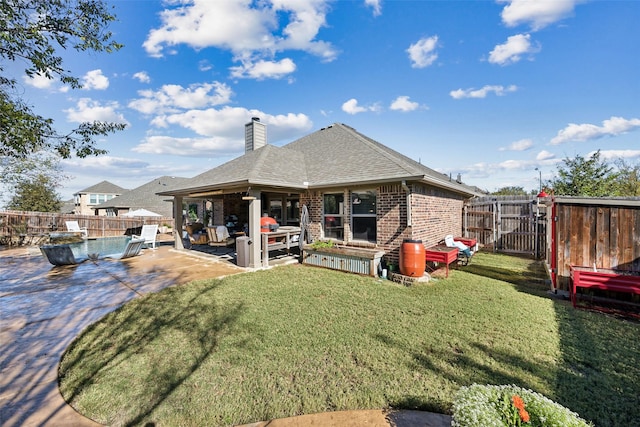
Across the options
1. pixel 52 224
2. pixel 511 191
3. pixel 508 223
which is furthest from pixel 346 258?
pixel 511 191

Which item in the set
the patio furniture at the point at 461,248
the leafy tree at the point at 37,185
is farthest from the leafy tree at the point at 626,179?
the leafy tree at the point at 37,185

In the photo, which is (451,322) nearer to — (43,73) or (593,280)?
(593,280)

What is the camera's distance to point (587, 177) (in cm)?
1473

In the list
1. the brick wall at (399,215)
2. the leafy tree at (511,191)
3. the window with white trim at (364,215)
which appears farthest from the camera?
the leafy tree at (511,191)

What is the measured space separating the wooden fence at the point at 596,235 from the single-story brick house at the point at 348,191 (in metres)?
3.14

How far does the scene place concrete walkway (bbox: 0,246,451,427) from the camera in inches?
96.0

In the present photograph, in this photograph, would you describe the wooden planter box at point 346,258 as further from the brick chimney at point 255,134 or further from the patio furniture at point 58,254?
the patio furniture at point 58,254

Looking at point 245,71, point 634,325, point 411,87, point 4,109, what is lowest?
point 634,325

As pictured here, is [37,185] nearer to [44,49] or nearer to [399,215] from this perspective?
[44,49]

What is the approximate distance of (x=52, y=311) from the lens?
5.11 meters

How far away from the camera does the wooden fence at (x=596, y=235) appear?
5.41 meters

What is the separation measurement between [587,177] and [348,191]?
15.3 m

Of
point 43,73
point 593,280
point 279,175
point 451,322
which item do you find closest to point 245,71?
point 279,175

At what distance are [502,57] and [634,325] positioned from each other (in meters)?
9.63
